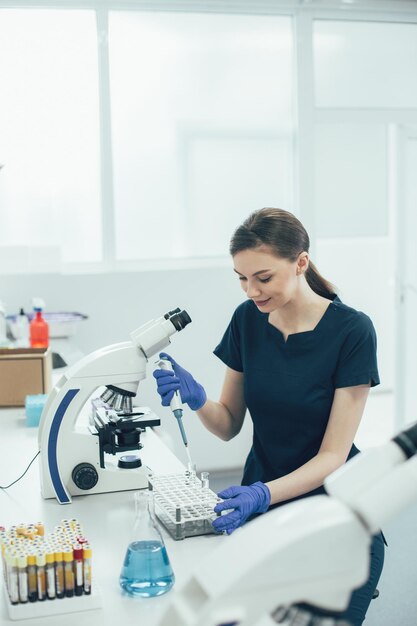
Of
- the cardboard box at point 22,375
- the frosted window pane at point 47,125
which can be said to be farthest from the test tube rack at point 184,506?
the frosted window pane at point 47,125

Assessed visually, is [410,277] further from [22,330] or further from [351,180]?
[22,330]

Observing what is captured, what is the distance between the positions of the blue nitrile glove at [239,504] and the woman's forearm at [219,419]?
0.43 m

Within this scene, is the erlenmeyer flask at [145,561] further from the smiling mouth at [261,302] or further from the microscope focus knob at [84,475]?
the smiling mouth at [261,302]

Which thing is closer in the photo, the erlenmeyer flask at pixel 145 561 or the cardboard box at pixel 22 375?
the erlenmeyer flask at pixel 145 561

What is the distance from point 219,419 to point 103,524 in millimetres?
584

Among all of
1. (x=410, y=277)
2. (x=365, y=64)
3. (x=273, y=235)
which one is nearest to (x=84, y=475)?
(x=273, y=235)

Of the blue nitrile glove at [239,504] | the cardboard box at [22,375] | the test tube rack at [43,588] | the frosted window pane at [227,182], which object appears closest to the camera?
the test tube rack at [43,588]

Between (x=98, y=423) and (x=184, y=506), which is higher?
(x=98, y=423)

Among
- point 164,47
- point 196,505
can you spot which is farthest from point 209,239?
point 196,505

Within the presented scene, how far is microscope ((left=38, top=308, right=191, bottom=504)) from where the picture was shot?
5.58 feet

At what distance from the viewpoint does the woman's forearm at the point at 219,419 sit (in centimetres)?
206

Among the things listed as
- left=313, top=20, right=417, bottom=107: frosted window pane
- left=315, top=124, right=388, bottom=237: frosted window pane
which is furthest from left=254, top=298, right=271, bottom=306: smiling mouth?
left=313, top=20, right=417, bottom=107: frosted window pane

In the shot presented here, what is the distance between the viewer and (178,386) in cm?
186

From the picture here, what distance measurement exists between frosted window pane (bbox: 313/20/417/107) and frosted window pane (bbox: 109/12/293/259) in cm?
22
